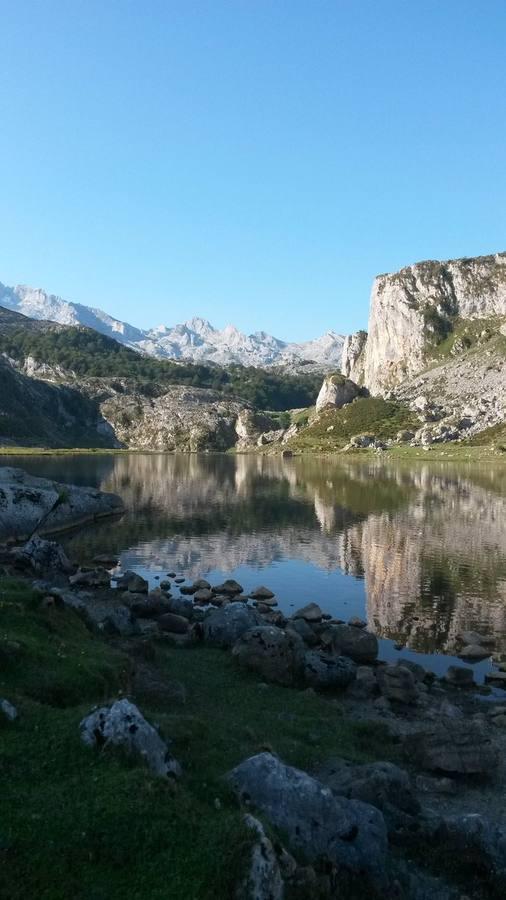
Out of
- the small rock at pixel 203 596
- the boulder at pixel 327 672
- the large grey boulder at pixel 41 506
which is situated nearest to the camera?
the boulder at pixel 327 672

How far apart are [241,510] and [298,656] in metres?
67.0

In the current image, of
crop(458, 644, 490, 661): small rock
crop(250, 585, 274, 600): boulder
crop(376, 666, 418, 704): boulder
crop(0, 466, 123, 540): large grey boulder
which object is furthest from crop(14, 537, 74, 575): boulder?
crop(458, 644, 490, 661): small rock

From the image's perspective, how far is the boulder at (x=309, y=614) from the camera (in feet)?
147

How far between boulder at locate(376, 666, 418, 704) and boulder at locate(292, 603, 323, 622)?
38.5 feet

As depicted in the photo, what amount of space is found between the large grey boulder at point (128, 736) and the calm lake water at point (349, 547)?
24383 millimetres

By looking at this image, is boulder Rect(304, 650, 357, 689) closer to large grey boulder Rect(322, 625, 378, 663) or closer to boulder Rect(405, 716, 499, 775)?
large grey boulder Rect(322, 625, 378, 663)

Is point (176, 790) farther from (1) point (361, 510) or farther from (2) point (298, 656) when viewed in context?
(1) point (361, 510)

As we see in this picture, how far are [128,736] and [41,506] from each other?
67.6 m

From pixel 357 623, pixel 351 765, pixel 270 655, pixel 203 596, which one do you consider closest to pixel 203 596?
pixel 203 596

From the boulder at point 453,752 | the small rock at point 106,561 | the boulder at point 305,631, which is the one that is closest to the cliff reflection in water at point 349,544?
the small rock at point 106,561

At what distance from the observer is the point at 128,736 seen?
16047mm

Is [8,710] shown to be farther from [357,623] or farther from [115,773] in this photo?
[357,623]

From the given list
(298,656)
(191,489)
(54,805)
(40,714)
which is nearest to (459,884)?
(54,805)

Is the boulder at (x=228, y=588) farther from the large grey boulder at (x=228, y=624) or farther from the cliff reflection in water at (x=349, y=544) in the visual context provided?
the large grey boulder at (x=228, y=624)
